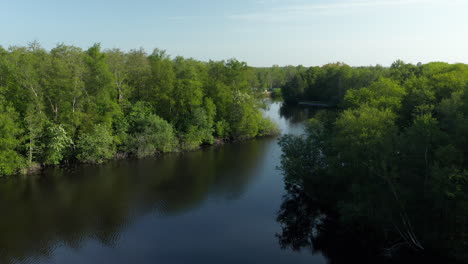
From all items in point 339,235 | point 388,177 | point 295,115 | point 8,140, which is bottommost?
point 339,235

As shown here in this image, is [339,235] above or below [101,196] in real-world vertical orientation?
below

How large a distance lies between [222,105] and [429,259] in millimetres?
33775

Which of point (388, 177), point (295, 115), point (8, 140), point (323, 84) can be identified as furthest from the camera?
point (323, 84)

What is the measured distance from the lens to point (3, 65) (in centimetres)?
3028

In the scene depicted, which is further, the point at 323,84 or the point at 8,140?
the point at 323,84

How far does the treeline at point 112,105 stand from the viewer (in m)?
31.2

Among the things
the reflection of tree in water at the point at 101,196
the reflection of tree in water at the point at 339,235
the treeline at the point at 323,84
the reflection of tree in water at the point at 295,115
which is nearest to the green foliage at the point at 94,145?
the reflection of tree in water at the point at 101,196

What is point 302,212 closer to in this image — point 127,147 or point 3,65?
point 127,147

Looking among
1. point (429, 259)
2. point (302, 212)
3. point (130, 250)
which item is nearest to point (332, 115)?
point (302, 212)

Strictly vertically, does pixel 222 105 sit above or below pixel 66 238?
above

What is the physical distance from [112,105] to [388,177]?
29.6 meters

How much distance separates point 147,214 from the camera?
915 inches

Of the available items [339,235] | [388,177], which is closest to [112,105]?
[339,235]

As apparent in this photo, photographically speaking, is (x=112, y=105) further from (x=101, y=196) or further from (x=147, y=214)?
(x=147, y=214)
